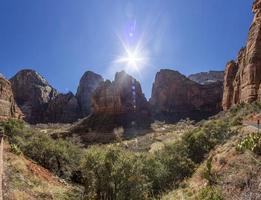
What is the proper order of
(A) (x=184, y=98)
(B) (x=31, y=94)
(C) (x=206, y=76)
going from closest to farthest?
(A) (x=184, y=98) < (B) (x=31, y=94) < (C) (x=206, y=76)

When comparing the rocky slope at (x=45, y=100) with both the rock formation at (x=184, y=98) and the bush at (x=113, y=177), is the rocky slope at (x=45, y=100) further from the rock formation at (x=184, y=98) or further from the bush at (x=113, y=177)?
the bush at (x=113, y=177)

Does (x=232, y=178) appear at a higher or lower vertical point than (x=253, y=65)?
lower

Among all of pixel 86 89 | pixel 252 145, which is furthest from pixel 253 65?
pixel 86 89

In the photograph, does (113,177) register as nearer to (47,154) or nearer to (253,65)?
(47,154)

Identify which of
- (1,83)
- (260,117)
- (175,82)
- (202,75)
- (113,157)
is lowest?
(113,157)

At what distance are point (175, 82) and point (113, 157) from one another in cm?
9360

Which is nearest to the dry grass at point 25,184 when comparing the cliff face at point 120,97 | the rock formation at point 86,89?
the cliff face at point 120,97

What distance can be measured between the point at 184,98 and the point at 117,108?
35320 mm

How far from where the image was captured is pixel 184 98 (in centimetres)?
10544

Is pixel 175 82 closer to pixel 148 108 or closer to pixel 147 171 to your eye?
pixel 148 108

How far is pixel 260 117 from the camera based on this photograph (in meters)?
29.1

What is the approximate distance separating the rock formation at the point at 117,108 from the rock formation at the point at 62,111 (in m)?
33.4

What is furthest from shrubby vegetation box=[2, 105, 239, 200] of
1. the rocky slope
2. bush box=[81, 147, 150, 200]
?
the rocky slope

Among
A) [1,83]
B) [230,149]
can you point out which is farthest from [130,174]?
[1,83]
